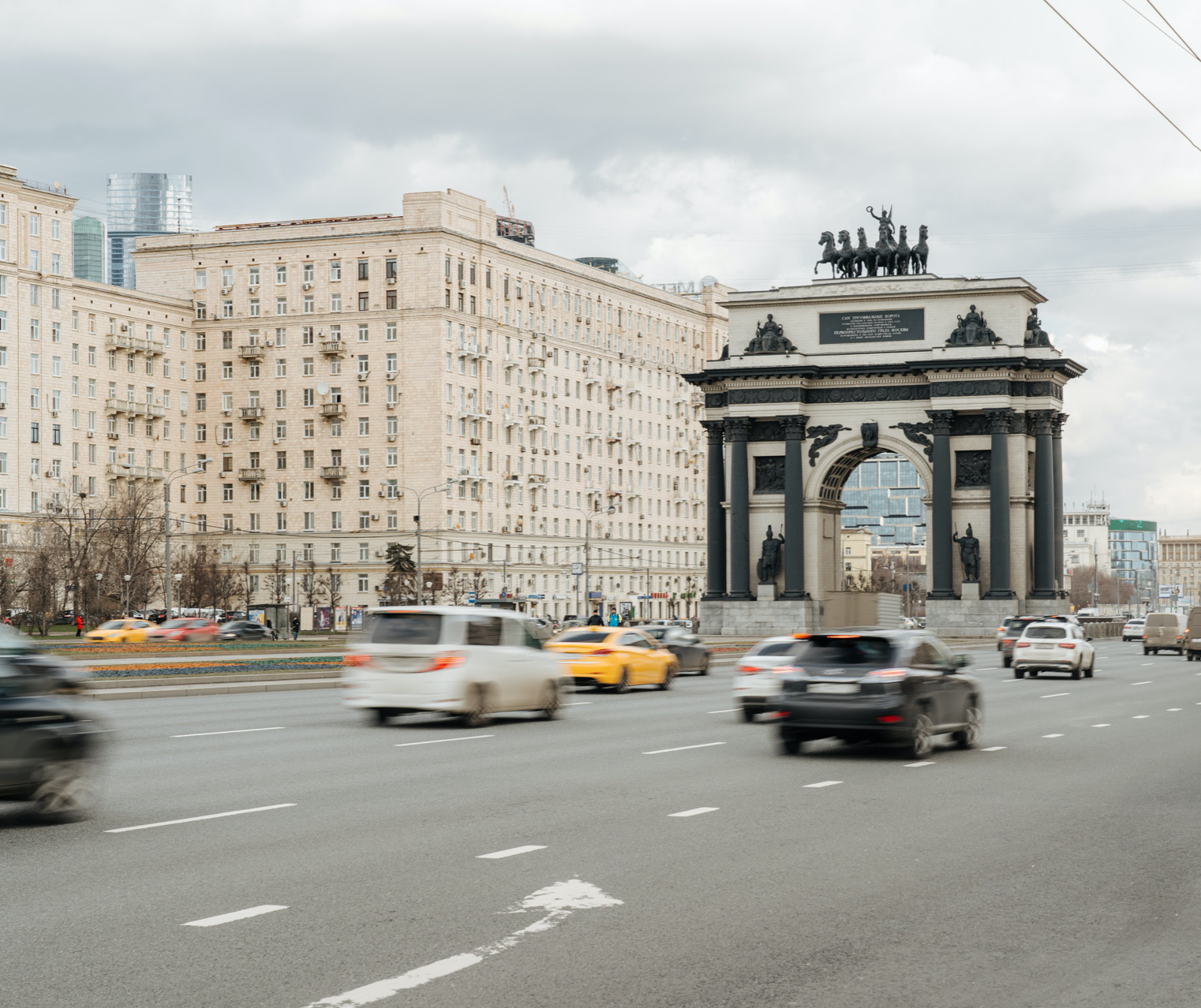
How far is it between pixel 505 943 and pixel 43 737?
5.29 metres

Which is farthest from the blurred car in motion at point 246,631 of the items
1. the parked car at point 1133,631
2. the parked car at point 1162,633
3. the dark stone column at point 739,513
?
the parked car at point 1133,631

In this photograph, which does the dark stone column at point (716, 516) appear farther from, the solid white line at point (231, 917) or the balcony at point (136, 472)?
the solid white line at point (231, 917)

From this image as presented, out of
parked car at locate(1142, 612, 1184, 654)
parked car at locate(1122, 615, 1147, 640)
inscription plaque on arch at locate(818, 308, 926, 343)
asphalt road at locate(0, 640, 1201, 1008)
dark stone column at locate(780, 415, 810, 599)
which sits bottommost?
parked car at locate(1122, 615, 1147, 640)

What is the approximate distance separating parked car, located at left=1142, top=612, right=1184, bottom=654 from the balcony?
67.9 meters

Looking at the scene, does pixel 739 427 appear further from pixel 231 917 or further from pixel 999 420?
pixel 231 917

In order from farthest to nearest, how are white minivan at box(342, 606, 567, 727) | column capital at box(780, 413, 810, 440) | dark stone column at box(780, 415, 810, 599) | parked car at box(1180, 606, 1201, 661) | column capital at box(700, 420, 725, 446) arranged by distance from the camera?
column capital at box(700, 420, 725, 446), column capital at box(780, 413, 810, 440), dark stone column at box(780, 415, 810, 599), parked car at box(1180, 606, 1201, 661), white minivan at box(342, 606, 567, 727)

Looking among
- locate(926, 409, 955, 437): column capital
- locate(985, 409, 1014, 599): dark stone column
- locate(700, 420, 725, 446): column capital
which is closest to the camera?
locate(985, 409, 1014, 599): dark stone column

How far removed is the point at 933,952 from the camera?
8.37 meters

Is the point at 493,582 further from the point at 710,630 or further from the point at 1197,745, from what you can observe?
the point at 1197,745

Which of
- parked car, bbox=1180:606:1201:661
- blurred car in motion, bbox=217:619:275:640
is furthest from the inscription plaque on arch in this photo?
blurred car in motion, bbox=217:619:275:640

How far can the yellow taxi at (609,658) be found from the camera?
33.2m

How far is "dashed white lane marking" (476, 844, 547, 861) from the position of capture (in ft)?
36.4

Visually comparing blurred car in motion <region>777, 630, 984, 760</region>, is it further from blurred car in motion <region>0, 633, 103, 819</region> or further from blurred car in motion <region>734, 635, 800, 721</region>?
blurred car in motion <region>0, 633, 103, 819</region>

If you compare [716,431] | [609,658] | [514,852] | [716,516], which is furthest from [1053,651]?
[716,431]
